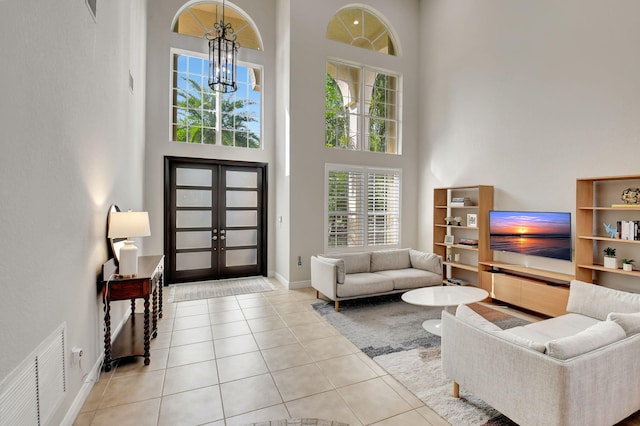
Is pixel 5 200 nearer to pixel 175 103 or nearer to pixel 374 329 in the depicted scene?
pixel 374 329

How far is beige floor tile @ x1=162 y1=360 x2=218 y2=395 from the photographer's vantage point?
256 cm

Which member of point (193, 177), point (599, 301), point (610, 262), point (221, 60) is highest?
point (221, 60)

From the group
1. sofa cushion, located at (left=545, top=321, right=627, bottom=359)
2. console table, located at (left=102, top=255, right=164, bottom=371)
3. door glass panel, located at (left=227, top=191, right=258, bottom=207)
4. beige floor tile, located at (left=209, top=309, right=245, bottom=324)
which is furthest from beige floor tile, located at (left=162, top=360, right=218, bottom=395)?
door glass panel, located at (left=227, top=191, right=258, bottom=207)

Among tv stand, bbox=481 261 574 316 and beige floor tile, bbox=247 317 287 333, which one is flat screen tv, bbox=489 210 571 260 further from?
beige floor tile, bbox=247 317 287 333

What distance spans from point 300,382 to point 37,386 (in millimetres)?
1733

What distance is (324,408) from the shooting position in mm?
2301

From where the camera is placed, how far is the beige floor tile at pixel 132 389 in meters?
2.39

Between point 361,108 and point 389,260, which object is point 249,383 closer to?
point 389,260

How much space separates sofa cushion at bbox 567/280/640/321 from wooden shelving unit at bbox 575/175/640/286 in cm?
80

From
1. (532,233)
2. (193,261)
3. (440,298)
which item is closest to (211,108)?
(193,261)

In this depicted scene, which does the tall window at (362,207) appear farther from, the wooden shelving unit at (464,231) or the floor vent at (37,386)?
the floor vent at (37,386)

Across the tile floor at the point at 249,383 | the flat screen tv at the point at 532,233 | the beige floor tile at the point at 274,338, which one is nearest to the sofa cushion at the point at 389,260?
the flat screen tv at the point at 532,233

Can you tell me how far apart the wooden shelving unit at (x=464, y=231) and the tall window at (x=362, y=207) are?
876 mm

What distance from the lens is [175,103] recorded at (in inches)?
229
